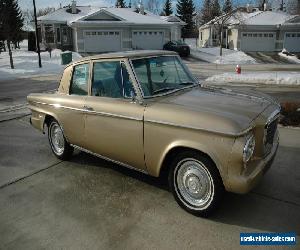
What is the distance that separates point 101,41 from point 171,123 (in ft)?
114

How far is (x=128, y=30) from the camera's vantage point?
38.5 meters

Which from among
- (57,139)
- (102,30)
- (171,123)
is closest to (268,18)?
(102,30)

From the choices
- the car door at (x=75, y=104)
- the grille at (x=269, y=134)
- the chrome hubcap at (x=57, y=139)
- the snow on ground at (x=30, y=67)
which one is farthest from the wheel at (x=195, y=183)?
the snow on ground at (x=30, y=67)

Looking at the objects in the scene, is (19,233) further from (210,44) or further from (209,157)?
(210,44)

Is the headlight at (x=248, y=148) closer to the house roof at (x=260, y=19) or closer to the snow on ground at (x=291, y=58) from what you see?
the snow on ground at (x=291, y=58)

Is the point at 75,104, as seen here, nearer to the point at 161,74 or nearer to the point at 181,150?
the point at 161,74

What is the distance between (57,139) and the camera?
20.2 feet

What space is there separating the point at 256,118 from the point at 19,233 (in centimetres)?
302

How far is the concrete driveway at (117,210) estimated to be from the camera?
12.2 feet

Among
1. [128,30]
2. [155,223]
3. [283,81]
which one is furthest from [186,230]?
[128,30]

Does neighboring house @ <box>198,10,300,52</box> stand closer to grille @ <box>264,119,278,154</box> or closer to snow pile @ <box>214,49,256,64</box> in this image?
snow pile @ <box>214,49,256,64</box>

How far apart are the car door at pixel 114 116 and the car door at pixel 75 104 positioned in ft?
0.54

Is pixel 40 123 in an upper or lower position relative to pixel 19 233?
upper

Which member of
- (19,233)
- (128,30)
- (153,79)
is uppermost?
(128,30)
